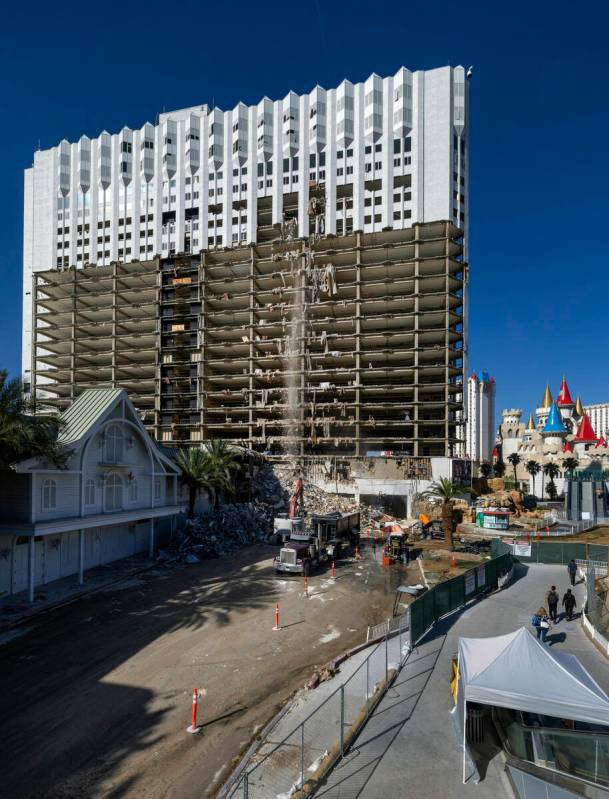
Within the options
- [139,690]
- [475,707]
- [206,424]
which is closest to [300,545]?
[139,690]

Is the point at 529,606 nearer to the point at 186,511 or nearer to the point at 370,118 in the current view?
the point at 186,511

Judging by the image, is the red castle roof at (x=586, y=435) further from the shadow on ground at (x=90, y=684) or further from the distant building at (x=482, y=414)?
the shadow on ground at (x=90, y=684)

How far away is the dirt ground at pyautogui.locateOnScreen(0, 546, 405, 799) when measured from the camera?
1070cm

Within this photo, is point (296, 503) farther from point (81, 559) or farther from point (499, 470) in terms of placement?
point (499, 470)

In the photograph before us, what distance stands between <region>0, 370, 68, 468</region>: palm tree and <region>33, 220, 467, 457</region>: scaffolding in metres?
52.4

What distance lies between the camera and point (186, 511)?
129 ft

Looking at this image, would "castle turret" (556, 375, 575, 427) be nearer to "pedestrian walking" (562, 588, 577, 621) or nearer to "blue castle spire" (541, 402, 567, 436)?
"blue castle spire" (541, 402, 567, 436)

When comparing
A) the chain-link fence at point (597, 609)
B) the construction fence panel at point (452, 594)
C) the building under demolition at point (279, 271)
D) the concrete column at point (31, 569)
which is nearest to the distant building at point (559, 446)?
the building under demolition at point (279, 271)

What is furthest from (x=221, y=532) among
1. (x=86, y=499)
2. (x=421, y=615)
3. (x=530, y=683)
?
(x=530, y=683)

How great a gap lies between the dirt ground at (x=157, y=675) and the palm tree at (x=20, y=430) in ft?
24.1

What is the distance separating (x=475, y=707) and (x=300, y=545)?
61.5ft

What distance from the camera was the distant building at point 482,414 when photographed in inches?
5143

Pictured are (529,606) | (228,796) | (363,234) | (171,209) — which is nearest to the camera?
(228,796)

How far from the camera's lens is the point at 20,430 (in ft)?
68.8
